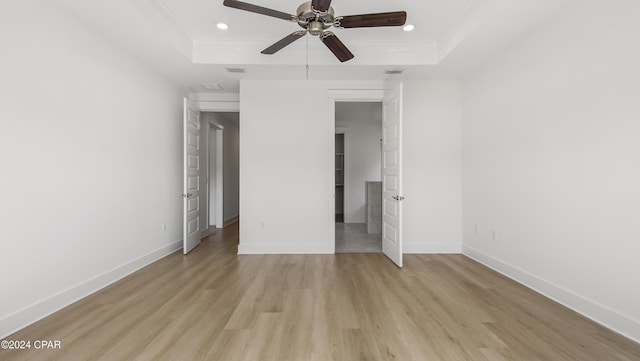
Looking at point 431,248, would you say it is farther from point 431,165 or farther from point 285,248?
point 285,248

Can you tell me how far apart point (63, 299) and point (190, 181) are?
2.10 metres

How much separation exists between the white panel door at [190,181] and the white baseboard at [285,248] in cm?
82

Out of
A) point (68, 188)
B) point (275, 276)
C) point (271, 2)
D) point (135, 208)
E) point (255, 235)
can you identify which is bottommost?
point (275, 276)

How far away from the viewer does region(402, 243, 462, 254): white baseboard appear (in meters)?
3.87

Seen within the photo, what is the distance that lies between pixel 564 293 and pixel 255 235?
11.5ft

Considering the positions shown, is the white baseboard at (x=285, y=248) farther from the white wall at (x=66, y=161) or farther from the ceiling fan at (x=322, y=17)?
the ceiling fan at (x=322, y=17)

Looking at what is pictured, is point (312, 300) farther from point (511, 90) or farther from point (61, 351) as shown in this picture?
point (511, 90)

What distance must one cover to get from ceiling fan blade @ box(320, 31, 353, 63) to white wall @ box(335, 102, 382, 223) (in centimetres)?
398

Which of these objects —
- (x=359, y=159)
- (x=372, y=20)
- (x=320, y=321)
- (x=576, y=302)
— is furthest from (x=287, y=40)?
(x=359, y=159)

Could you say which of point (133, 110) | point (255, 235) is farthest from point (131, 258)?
point (133, 110)

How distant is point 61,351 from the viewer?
1.62m

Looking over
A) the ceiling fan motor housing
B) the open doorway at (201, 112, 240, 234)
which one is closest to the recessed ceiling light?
the ceiling fan motor housing

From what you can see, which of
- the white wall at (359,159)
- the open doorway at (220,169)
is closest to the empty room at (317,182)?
the open doorway at (220,169)

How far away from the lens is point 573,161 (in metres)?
2.22
